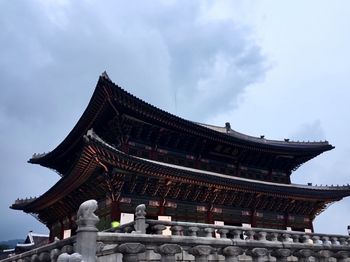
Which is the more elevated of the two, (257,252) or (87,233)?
(87,233)

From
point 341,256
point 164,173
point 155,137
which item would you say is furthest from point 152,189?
point 341,256

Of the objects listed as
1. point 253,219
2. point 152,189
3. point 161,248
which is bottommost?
point 161,248

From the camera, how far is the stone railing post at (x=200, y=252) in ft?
34.8

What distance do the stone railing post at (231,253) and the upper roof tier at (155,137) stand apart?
11.7m

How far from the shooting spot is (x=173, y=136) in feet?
79.7

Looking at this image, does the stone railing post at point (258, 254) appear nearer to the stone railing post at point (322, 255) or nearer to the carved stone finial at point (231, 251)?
the carved stone finial at point (231, 251)

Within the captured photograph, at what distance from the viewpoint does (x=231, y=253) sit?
1113 cm

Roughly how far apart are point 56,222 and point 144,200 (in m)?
10.9

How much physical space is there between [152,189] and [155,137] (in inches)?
157

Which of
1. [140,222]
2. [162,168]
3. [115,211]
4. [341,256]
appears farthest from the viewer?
[162,168]

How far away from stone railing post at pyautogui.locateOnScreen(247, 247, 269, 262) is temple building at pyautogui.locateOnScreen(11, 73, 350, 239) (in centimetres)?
855

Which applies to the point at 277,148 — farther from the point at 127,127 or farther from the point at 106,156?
the point at 106,156

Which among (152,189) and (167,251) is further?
(152,189)

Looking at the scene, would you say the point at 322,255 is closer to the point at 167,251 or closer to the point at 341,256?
the point at 341,256
